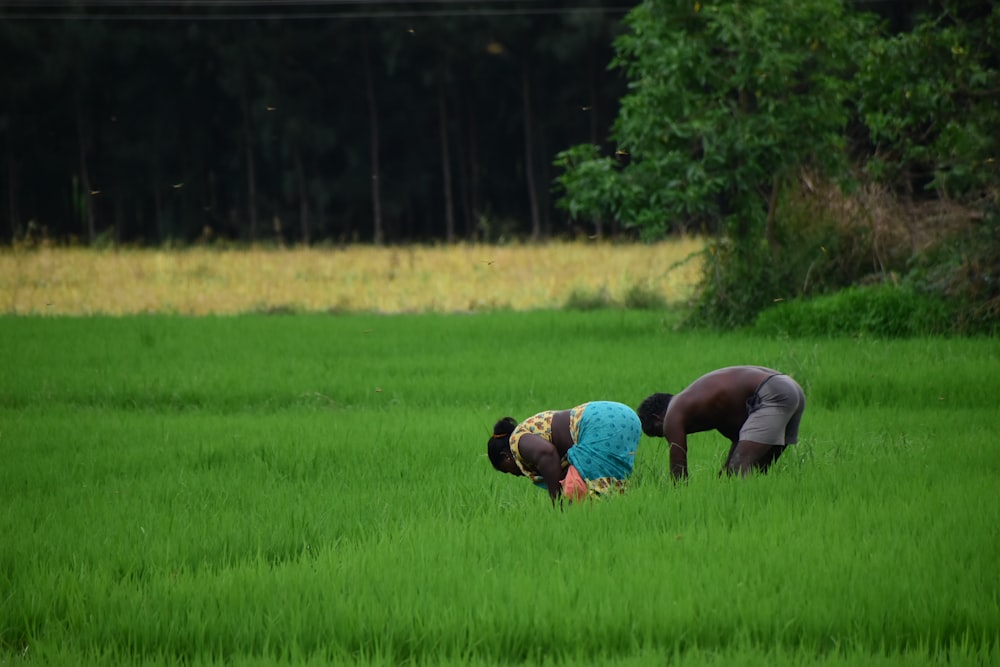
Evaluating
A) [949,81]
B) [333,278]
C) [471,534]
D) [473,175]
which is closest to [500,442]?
[471,534]

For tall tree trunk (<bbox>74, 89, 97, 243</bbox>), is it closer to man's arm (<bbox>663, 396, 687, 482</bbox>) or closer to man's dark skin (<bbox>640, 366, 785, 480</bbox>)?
man's dark skin (<bbox>640, 366, 785, 480</bbox>)

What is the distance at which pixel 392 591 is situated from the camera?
5.17m

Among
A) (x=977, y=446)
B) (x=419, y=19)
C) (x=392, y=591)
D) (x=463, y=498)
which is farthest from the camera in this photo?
(x=419, y=19)

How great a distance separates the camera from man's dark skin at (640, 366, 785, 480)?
6688 mm

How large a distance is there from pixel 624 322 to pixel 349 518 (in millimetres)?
11536

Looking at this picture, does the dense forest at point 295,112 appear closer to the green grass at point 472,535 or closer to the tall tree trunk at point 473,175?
the tall tree trunk at point 473,175

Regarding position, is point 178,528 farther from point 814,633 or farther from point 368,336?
point 368,336

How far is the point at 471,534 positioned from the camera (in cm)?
596

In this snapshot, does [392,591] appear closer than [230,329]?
Yes

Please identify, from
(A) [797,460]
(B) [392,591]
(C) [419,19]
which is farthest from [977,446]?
(C) [419,19]

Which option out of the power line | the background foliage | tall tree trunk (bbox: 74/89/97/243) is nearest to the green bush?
the background foliage

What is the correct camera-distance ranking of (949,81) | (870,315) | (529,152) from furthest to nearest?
(529,152) < (949,81) < (870,315)

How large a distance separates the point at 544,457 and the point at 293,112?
132ft

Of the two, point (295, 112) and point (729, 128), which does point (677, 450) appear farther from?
point (295, 112)
